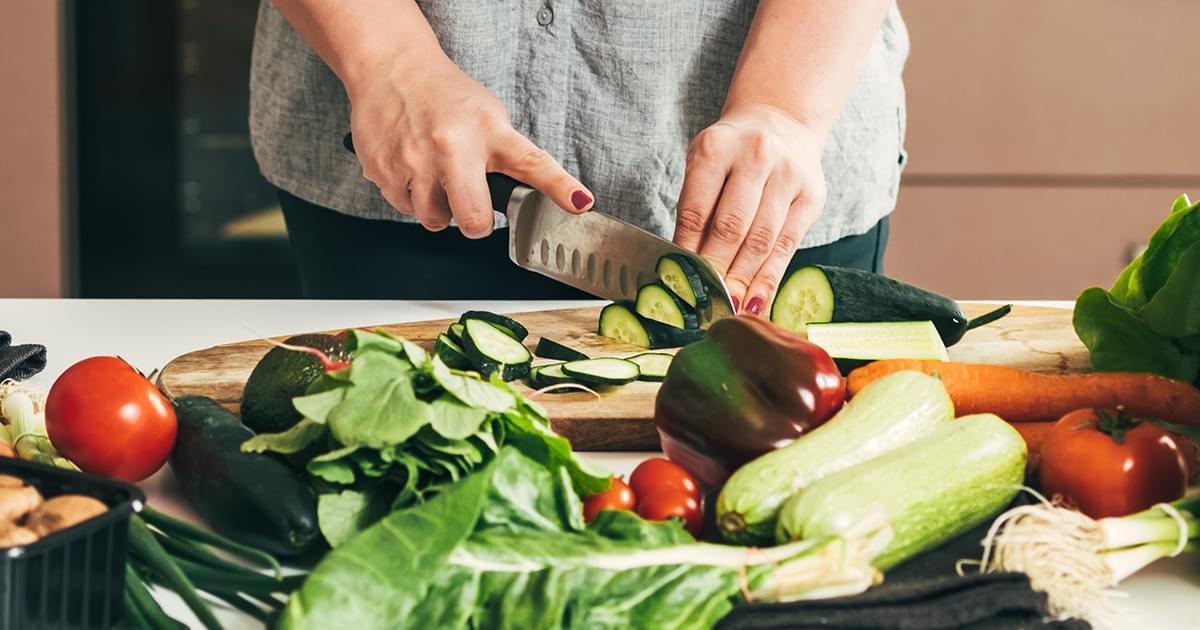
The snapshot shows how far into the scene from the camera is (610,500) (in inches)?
37.0

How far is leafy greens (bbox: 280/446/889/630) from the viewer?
73 centimetres

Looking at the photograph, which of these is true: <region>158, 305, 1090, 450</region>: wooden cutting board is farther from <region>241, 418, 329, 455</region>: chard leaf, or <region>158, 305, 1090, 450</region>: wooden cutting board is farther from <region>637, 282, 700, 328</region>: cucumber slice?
<region>241, 418, 329, 455</region>: chard leaf

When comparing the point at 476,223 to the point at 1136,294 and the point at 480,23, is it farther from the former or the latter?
the point at 1136,294

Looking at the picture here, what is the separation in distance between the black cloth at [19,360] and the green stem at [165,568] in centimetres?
55

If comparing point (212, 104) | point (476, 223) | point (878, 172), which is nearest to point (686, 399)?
point (476, 223)

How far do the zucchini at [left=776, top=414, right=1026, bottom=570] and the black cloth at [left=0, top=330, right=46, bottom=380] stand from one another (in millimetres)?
901

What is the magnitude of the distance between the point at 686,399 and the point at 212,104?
7.84 feet

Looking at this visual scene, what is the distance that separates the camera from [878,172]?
6.30 ft

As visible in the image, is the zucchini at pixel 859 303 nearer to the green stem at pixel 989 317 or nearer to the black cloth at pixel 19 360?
the green stem at pixel 989 317

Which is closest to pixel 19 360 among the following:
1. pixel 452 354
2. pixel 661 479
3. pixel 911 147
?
pixel 452 354

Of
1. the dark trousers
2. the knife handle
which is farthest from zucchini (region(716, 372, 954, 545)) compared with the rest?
the dark trousers

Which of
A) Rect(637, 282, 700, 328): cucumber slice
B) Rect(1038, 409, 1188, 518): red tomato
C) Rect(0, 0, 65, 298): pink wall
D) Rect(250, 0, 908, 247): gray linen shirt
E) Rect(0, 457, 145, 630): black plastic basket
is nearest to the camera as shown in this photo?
Rect(0, 457, 145, 630): black plastic basket

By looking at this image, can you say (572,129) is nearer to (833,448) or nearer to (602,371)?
(602,371)

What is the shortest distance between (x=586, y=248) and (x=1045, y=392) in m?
0.62
